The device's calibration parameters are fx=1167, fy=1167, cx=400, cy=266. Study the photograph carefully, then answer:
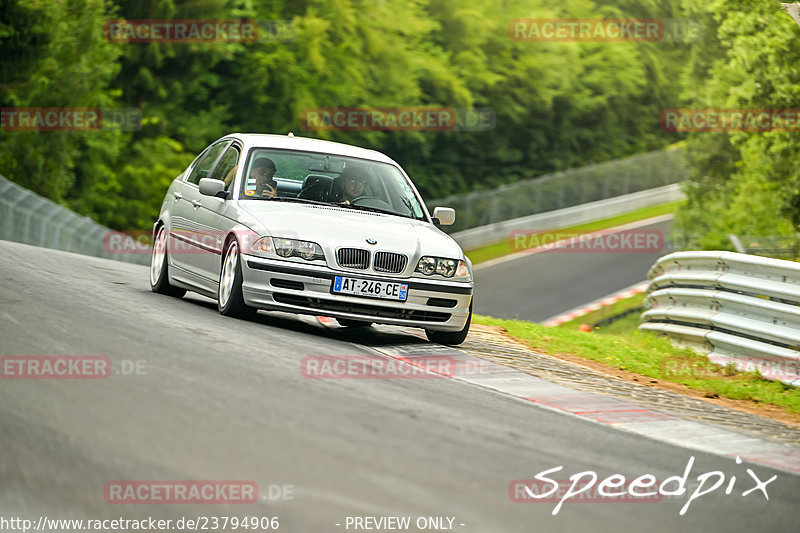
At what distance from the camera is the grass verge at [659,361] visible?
984cm

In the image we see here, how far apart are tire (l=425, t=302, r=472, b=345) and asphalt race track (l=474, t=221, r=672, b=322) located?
15773mm

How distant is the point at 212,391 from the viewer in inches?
253

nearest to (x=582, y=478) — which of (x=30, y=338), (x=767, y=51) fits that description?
(x=30, y=338)

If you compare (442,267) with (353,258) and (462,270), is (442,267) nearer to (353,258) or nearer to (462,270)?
(462,270)

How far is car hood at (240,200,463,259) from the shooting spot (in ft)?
31.6

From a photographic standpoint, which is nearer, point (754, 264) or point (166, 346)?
point (166, 346)

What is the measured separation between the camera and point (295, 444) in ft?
18.0

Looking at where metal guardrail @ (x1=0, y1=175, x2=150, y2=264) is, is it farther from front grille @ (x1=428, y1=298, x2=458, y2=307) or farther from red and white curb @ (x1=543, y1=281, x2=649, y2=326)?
front grille @ (x1=428, y1=298, x2=458, y2=307)

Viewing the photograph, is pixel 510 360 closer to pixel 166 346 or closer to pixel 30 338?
pixel 166 346

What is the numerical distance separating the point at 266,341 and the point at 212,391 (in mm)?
2293
